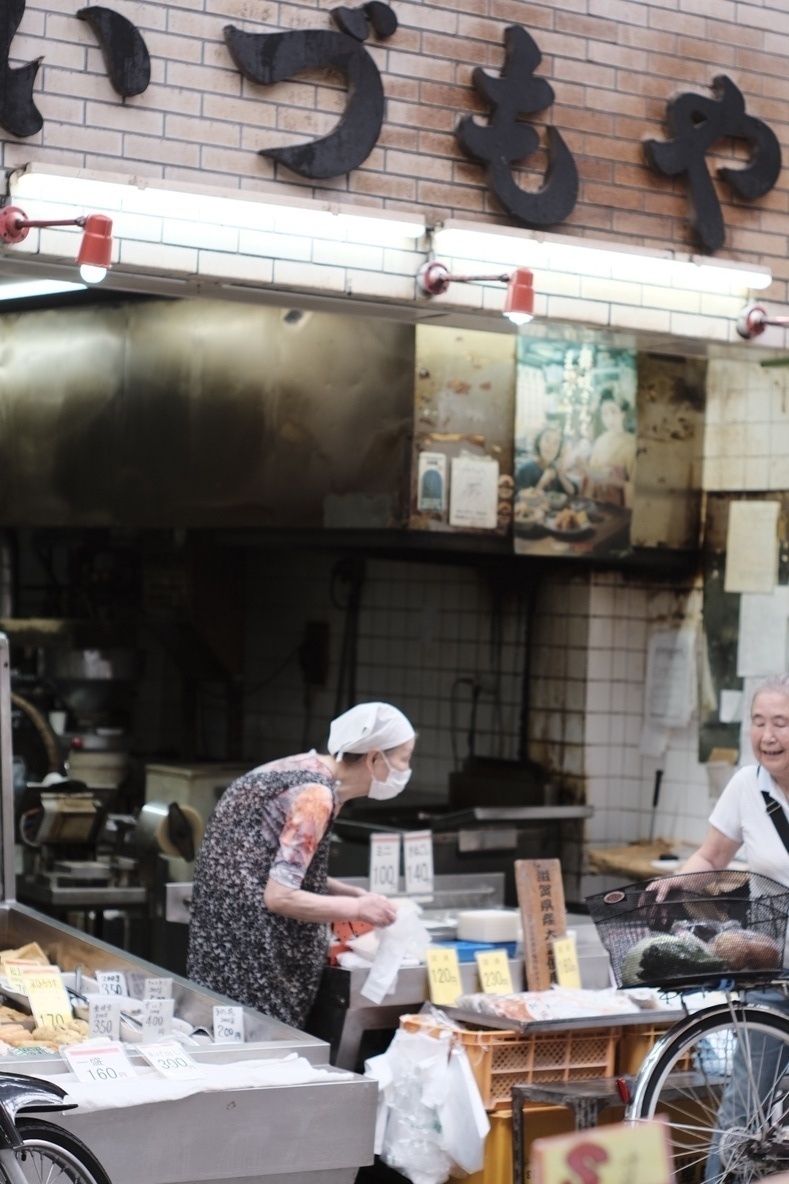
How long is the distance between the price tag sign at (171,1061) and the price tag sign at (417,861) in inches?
82.5

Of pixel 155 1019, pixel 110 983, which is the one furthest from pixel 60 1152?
pixel 110 983

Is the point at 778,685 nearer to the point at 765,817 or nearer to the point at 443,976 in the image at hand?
the point at 765,817

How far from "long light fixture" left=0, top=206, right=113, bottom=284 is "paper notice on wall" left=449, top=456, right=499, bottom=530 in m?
2.53

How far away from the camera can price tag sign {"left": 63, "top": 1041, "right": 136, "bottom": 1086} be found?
151 inches

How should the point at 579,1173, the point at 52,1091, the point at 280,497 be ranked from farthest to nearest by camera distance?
the point at 280,497 < the point at 52,1091 < the point at 579,1173

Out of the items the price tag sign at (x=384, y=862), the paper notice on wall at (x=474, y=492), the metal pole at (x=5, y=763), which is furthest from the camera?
the paper notice on wall at (x=474, y=492)

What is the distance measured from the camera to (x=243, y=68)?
573cm

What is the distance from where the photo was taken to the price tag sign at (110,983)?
4.61m

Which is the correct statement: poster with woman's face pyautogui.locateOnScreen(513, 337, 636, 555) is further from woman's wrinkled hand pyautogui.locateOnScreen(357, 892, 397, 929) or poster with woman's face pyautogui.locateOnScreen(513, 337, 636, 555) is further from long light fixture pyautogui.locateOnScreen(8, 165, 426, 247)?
woman's wrinkled hand pyautogui.locateOnScreen(357, 892, 397, 929)

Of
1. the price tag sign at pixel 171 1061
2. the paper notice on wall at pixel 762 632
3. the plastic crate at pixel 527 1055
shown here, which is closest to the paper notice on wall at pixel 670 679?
the paper notice on wall at pixel 762 632

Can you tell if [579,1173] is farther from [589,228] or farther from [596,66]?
[596,66]

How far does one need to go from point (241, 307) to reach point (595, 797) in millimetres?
2930

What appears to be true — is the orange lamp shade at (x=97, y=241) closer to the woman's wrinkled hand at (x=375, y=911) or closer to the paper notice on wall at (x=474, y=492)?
the woman's wrinkled hand at (x=375, y=911)

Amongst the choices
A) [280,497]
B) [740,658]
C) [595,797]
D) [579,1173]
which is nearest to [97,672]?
[280,497]
